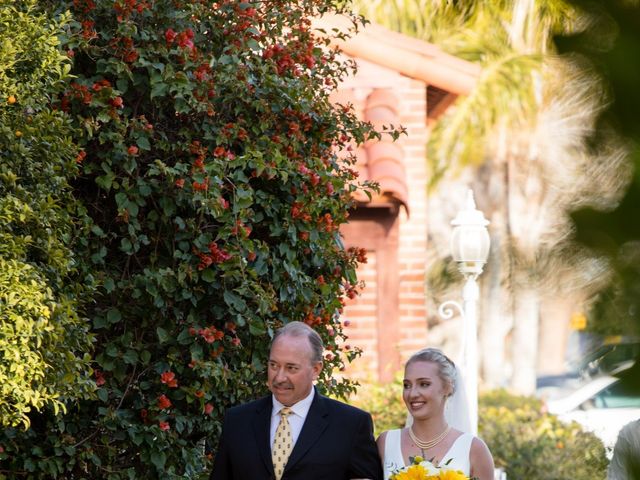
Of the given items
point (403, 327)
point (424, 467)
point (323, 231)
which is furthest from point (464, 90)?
point (424, 467)

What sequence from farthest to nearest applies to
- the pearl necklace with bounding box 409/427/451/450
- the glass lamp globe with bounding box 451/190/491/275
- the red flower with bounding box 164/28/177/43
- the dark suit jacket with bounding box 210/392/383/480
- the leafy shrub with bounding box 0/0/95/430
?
the glass lamp globe with bounding box 451/190/491/275, the red flower with bounding box 164/28/177/43, the pearl necklace with bounding box 409/427/451/450, the dark suit jacket with bounding box 210/392/383/480, the leafy shrub with bounding box 0/0/95/430

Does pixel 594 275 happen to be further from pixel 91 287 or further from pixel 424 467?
pixel 91 287

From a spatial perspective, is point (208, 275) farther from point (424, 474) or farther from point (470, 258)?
point (470, 258)

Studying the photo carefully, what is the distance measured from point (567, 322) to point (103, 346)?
5.23m

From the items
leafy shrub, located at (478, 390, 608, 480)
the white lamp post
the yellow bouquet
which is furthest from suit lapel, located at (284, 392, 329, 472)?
leafy shrub, located at (478, 390, 608, 480)

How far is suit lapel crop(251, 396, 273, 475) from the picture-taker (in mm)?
4711

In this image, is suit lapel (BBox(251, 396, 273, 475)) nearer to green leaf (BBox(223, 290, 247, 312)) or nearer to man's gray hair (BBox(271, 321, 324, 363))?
man's gray hair (BBox(271, 321, 324, 363))

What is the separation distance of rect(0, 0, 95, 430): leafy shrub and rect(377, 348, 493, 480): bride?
56.8 inches

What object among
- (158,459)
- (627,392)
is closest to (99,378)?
(158,459)

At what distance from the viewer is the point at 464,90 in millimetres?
13242

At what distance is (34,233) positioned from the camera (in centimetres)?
479

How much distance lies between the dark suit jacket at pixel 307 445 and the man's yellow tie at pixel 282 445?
0.03m

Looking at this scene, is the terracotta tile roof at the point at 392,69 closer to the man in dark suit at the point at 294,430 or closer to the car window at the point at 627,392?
the man in dark suit at the point at 294,430

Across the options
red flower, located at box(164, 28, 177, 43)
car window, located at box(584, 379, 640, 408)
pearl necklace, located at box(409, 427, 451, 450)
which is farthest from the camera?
red flower, located at box(164, 28, 177, 43)
